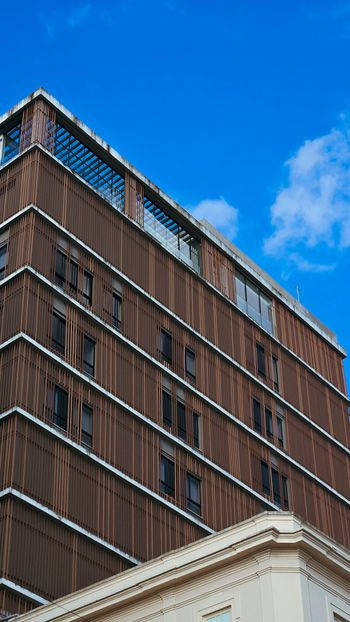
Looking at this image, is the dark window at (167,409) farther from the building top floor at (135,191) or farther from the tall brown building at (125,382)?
the building top floor at (135,191)

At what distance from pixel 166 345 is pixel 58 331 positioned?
1014 centimetres

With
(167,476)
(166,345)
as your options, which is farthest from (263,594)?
(166,345)

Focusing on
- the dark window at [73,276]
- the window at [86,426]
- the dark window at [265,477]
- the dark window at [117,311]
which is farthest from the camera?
the dark window at [265,477]

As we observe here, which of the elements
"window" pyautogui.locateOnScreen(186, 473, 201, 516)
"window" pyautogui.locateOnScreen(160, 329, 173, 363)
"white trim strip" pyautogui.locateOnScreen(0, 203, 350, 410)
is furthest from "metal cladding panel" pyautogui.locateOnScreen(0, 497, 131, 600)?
"white trim strip" pyautogui.locateOnScreen(0, 203, 350, 410)

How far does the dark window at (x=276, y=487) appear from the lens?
82000 millimetres

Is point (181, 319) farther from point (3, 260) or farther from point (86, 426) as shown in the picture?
point (86, 426)

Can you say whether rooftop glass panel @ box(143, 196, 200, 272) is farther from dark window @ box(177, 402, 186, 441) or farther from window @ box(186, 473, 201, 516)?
window @ box(186, 473, 201, 516)

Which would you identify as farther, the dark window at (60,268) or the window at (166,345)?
the window at (166,345)

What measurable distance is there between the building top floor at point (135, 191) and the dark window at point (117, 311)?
21.0 feet

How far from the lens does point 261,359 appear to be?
8750 centimetres

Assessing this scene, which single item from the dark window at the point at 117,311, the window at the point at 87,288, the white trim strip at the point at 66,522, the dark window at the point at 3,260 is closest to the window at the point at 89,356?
the window at the point at 87,288

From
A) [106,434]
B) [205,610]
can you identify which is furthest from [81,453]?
[205,610]

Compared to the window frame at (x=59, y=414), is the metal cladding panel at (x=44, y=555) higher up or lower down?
lower down

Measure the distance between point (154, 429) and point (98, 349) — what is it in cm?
584
